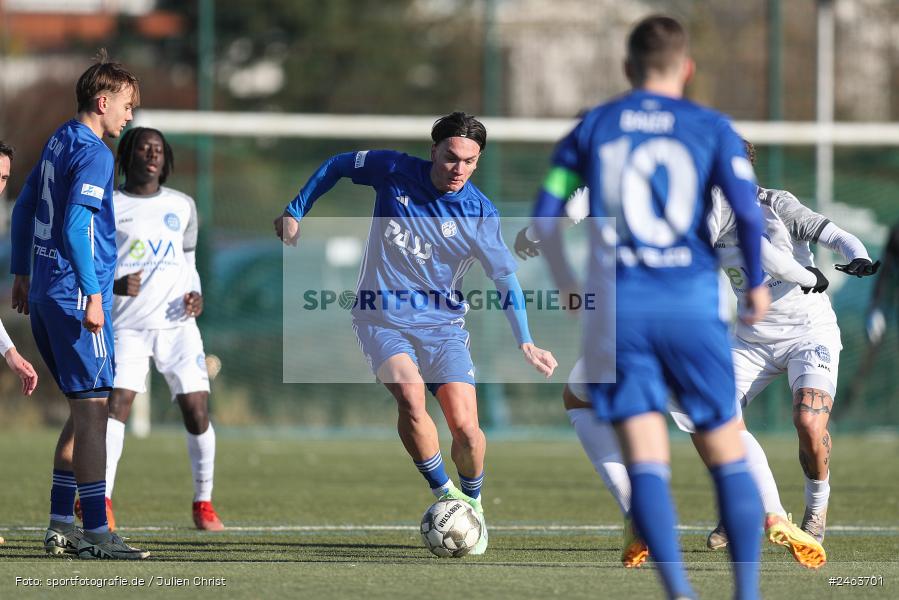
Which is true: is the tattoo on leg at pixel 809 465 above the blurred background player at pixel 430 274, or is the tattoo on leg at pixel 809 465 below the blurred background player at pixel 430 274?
below

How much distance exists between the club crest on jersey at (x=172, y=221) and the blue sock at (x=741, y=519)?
15.8 feet

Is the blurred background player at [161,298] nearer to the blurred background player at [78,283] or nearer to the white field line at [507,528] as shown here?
the white field line at [507,528]

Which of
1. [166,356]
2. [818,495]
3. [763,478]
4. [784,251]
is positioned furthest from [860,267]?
[166,356]

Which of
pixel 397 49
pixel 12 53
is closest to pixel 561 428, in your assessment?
pixel 397 49

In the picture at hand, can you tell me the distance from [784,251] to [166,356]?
3765 millimetres

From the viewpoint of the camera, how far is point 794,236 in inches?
303

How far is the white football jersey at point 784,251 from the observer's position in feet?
25.0

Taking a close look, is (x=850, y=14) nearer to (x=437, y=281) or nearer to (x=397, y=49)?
(x=397, y=49)

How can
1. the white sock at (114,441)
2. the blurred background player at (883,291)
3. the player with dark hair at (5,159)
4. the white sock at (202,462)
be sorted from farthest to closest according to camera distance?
the blurred background player at (883,291) → the white sock at (202,462) → the white sock at (114,441) → the player with dark hair at (5,159)

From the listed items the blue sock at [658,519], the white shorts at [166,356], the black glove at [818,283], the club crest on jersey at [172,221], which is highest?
the club crest on jersey at [172,221]

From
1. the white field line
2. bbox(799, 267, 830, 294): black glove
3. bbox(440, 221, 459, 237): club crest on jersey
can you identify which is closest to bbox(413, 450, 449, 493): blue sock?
the white field line

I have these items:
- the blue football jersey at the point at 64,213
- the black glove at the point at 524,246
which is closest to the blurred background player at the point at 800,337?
the black glove at the point at 524,246

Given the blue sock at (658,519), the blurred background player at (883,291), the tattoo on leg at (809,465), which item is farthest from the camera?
the blurred background player at (883,291)

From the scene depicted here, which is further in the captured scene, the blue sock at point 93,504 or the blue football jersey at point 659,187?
the blue sock at point 93,504
